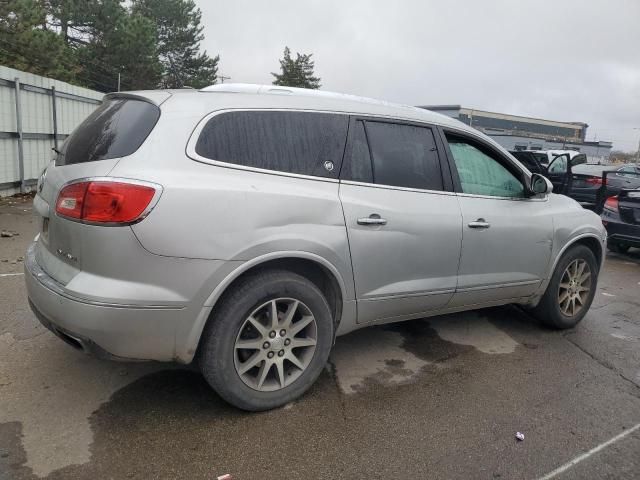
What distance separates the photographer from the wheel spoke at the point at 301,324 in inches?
116

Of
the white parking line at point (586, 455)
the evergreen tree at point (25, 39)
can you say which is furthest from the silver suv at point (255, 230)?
the evergreen tree at point (25, 39)

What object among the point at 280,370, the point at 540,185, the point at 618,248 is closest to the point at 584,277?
the point at 540,185

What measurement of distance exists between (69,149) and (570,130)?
317ft

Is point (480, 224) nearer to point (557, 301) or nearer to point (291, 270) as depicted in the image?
point (557, 301)

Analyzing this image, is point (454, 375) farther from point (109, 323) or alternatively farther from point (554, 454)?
point (109, 323)

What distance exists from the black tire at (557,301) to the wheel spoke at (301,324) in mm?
2407

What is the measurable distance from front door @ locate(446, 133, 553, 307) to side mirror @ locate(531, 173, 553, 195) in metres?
0.07

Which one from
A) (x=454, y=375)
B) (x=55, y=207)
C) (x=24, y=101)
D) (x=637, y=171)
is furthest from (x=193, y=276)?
(x=637, y=171)

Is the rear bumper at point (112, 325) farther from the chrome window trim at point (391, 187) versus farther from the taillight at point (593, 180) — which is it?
the taillight at point (593, 180)

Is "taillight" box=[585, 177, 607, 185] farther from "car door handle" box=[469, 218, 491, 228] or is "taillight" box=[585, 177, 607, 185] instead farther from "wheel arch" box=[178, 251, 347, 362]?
"wheel arch" box=[178, 251, 347, 362]

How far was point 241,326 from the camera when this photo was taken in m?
2.75

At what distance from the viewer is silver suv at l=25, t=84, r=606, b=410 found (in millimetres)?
2479

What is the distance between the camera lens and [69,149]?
300 centimetres

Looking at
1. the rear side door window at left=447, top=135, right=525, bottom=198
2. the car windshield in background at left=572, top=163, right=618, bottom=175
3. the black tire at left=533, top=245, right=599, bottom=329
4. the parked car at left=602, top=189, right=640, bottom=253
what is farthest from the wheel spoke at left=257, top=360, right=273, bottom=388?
the car windshield in background at left=572, top=163, right=618, bottom=175
